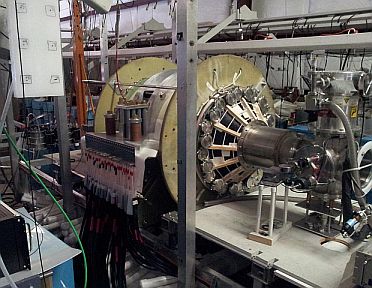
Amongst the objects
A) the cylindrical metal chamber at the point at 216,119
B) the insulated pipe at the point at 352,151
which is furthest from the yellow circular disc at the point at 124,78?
the insulated pipe at the point at 352,151

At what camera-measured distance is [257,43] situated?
120cm

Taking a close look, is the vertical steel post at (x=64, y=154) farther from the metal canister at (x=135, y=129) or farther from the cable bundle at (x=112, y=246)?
the metal canister at (x=135, y=129)

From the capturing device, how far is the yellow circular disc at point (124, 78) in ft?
7.63

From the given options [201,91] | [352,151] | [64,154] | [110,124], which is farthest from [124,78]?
[352,151]

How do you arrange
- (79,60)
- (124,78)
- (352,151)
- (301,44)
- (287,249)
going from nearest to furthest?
(301,44), (352,151), (287,249), (124,78), (79,60)

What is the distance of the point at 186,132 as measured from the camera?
52.6 inches

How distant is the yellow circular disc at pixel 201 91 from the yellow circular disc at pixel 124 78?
0.61m

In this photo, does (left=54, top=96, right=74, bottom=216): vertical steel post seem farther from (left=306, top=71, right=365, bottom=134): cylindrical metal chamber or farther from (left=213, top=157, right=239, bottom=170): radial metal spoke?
(left=306, top=71, right=365, bottom=134): cylindrical metal chamber

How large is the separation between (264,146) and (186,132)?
0.46 m

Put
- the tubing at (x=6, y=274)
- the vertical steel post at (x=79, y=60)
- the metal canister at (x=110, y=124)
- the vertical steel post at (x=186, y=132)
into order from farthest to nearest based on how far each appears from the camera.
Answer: the vertical steel post at (x=79, y=60) < the metal canister at (x=110, y=124) < the vertical steel post at (x=186, y=132) < the tubing at (x=6, y=274)

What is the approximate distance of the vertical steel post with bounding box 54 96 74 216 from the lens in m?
2.30

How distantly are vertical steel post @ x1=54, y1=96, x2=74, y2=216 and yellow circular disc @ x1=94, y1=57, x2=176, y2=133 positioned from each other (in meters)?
0.22

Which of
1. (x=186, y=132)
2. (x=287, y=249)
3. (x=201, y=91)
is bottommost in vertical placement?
(x=287, y=249)

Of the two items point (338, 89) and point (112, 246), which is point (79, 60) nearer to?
point (112, 246)
